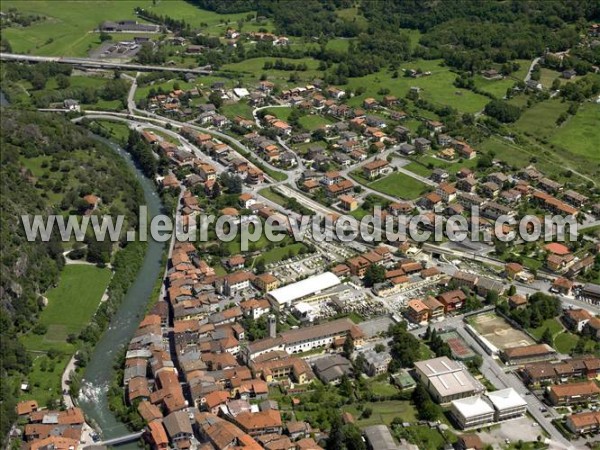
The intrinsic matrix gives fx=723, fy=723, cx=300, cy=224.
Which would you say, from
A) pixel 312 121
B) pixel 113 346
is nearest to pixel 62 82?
pixel 312 121

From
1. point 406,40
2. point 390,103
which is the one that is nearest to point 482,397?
point 390,103

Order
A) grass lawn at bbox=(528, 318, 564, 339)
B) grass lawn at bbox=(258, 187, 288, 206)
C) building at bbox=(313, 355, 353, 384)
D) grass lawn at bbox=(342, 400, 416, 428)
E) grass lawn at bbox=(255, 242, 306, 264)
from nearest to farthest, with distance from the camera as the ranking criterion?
grass lawn at bbox=(342, 400, 416, 428) → building at bbox=(313, 355, 353, 384) → grass lawn at bbox=(528, 318, 564, 339) → grass lawn at bbox=(255, 242, 306, 264) → grass lawn at bbox=(258, 187, 288, 206)

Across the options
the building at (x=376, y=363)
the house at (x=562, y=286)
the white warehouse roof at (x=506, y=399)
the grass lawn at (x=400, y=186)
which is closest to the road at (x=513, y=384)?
the white warehouse roof at (x=506, y=399)

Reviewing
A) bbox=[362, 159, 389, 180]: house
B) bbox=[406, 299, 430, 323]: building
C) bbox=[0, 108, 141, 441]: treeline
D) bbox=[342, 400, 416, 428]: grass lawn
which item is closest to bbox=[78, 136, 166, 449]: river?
bbox=[0, 108, 141, 441]: treeline

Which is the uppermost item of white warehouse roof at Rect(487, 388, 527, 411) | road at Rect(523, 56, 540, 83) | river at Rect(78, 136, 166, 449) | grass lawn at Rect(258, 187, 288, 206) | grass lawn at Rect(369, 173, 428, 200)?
road at Rect(523, 56, 540, 83)

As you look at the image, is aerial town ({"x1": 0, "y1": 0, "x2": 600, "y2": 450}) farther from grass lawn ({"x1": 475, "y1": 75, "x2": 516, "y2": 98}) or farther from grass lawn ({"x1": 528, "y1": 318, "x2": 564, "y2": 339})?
grass lawn ({"x1": 475, "y1": 75, "x2": 516, "y2": 98})

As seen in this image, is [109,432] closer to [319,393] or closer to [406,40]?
[319,393]

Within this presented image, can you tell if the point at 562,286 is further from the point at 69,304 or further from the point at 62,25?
the point at 62,25
